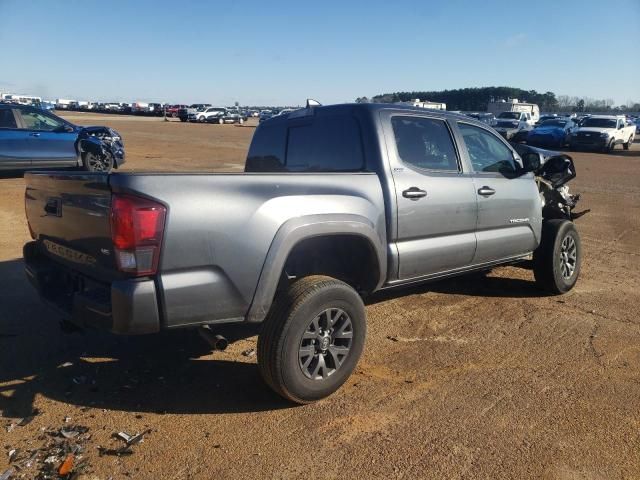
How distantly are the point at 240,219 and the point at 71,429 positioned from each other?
59.3 inches

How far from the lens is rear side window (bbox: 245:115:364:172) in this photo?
4.03 metres

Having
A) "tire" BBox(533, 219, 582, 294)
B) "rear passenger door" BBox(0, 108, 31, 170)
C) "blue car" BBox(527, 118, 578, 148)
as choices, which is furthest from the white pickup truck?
"rear passenger door" BBox(0, 108, 31, 170)

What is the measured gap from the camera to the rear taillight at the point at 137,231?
269 centimetres

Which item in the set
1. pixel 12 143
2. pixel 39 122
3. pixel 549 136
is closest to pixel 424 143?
pixel 12 143

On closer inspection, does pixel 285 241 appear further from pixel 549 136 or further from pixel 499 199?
pixel 549 136

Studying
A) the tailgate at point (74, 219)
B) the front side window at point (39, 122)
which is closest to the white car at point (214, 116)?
the front side window at point (39, 122)

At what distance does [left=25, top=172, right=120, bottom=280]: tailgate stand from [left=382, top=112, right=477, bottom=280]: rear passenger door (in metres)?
1.98

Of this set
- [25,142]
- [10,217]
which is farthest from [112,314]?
[25,142]

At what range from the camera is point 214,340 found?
123 inches

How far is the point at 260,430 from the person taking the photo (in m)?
3.05

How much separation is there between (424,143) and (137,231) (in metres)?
2.49

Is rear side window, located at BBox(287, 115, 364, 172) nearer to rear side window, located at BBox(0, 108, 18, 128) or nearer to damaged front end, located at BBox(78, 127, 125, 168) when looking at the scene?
damaged front end, located at BBox(78, 127, 125, 168)

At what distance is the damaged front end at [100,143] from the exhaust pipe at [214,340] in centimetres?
1071

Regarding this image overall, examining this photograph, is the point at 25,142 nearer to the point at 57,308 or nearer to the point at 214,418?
the point at 57,308
